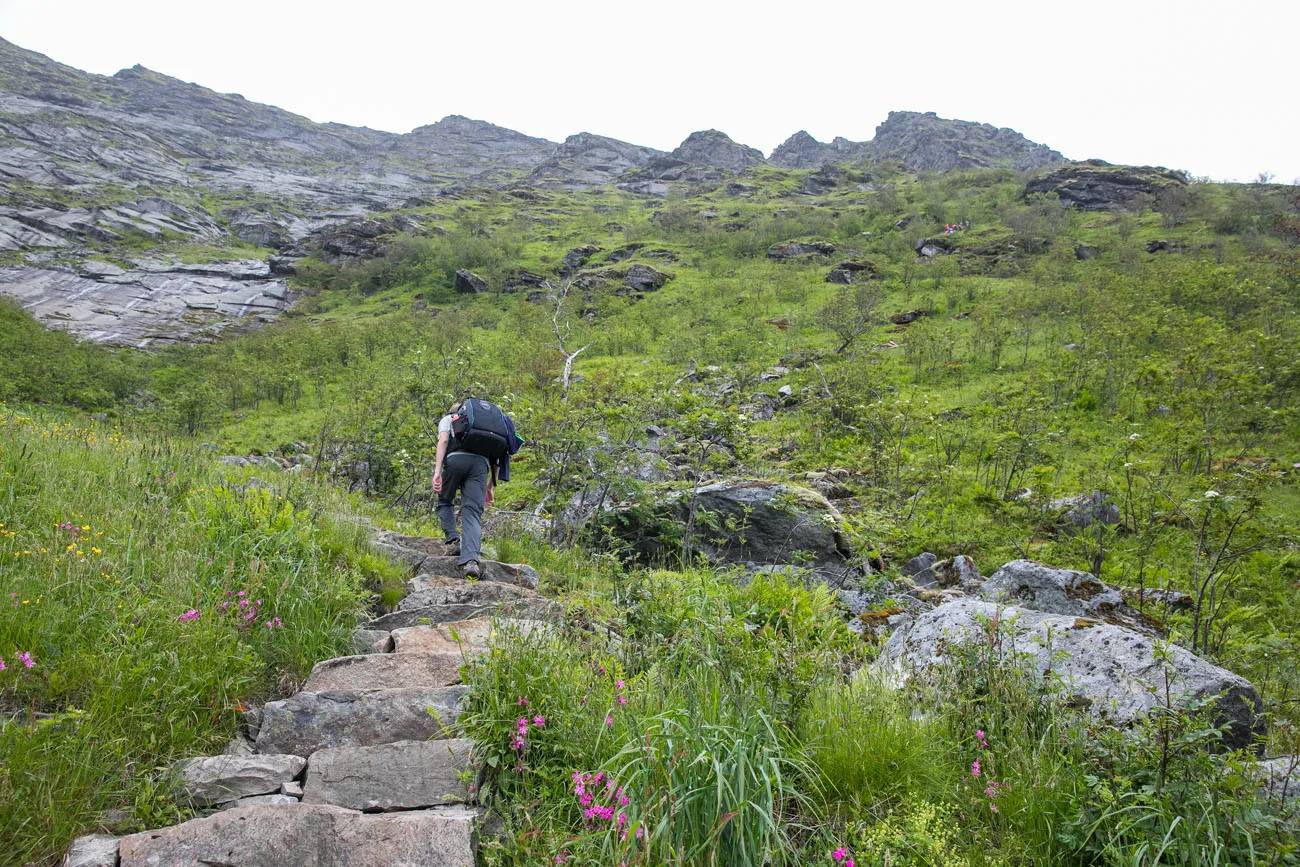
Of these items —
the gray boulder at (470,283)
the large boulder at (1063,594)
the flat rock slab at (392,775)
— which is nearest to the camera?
the flat rock slab at (392,775)

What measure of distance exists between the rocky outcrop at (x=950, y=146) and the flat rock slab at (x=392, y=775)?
414ft

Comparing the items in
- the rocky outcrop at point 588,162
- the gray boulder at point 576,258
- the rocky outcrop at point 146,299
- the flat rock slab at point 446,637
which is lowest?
the rocky outcrop at point 146,299

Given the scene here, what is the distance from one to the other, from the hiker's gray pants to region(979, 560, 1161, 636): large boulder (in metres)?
5.08

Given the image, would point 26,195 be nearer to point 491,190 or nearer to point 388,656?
point 491,190

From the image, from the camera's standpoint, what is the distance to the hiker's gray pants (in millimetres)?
6332

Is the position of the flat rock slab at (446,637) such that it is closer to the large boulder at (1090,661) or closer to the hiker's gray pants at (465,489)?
the hiker's gray pants at (465,489)

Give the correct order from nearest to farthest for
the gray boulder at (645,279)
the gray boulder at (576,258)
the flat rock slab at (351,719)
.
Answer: the flat rock slab at (351,719), the gray boulder at (645,279), the gray boulder at (576,258)

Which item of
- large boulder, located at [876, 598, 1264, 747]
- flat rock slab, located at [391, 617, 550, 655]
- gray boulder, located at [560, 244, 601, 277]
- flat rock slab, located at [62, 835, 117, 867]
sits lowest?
flat rock slab, located at [391, 617, 550, 655]

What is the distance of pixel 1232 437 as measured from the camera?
12.7 meters

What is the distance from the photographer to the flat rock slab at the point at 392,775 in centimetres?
262

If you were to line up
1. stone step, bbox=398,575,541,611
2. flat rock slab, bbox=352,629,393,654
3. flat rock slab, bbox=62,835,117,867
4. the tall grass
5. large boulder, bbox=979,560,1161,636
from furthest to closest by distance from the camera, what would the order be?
large boulder, bbox=979,560,1161,636 < stone step, bbox=398,575,541,611 < flat rock slab, bbox=352,629,393,654 < the tall grass < flat rock slab, bbox=62,835,117,867

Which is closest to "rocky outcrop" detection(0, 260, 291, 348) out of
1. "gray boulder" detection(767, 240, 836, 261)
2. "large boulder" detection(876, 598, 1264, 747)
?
"gray boulder" detection(767, 240, 836, 261)

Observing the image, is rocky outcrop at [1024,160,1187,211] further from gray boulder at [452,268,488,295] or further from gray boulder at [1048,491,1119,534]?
gray boulder at [1048,491,1119,534]

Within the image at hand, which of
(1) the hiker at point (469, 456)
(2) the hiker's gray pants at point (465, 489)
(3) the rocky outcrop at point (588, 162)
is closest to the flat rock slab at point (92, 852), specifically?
(2) the hiker's gray pants at point (465, 489)
